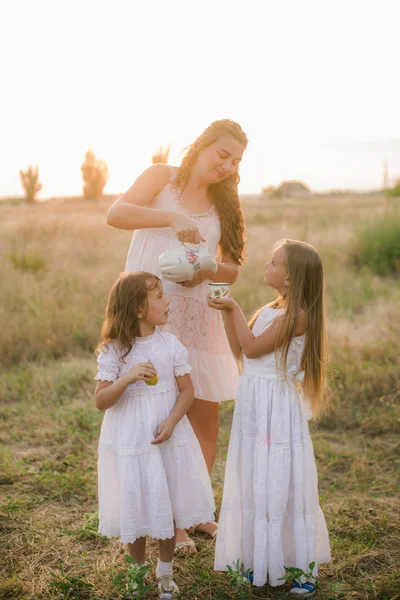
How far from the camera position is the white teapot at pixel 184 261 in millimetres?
2719

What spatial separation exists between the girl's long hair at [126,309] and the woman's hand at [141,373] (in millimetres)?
124

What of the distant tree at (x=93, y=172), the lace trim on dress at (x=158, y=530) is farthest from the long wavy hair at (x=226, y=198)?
the distant tree at (x=93, y=172)

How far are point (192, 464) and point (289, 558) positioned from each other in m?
0.56

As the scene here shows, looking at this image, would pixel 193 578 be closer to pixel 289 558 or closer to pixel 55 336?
pixel 289 558

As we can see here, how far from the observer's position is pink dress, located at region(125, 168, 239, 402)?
3.02 meters

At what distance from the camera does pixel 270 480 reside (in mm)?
2543

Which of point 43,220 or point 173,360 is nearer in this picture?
point 173,360

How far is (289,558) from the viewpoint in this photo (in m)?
2.64

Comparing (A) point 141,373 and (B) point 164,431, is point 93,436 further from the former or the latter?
(A) point 141,373

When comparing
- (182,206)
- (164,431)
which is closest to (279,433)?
(164,431)

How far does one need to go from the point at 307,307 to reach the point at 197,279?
551 mm

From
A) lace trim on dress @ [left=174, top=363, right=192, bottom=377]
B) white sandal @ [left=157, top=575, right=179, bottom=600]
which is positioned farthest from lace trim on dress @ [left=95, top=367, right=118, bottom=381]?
white sandal @ [left=157, top=575, right=179, bottom=600]

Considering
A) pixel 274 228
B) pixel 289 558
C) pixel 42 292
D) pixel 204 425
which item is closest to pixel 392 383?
pixel 204 425

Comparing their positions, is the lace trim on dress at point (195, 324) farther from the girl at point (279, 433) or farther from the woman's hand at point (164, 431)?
the woman's hand at point (164, 431)
